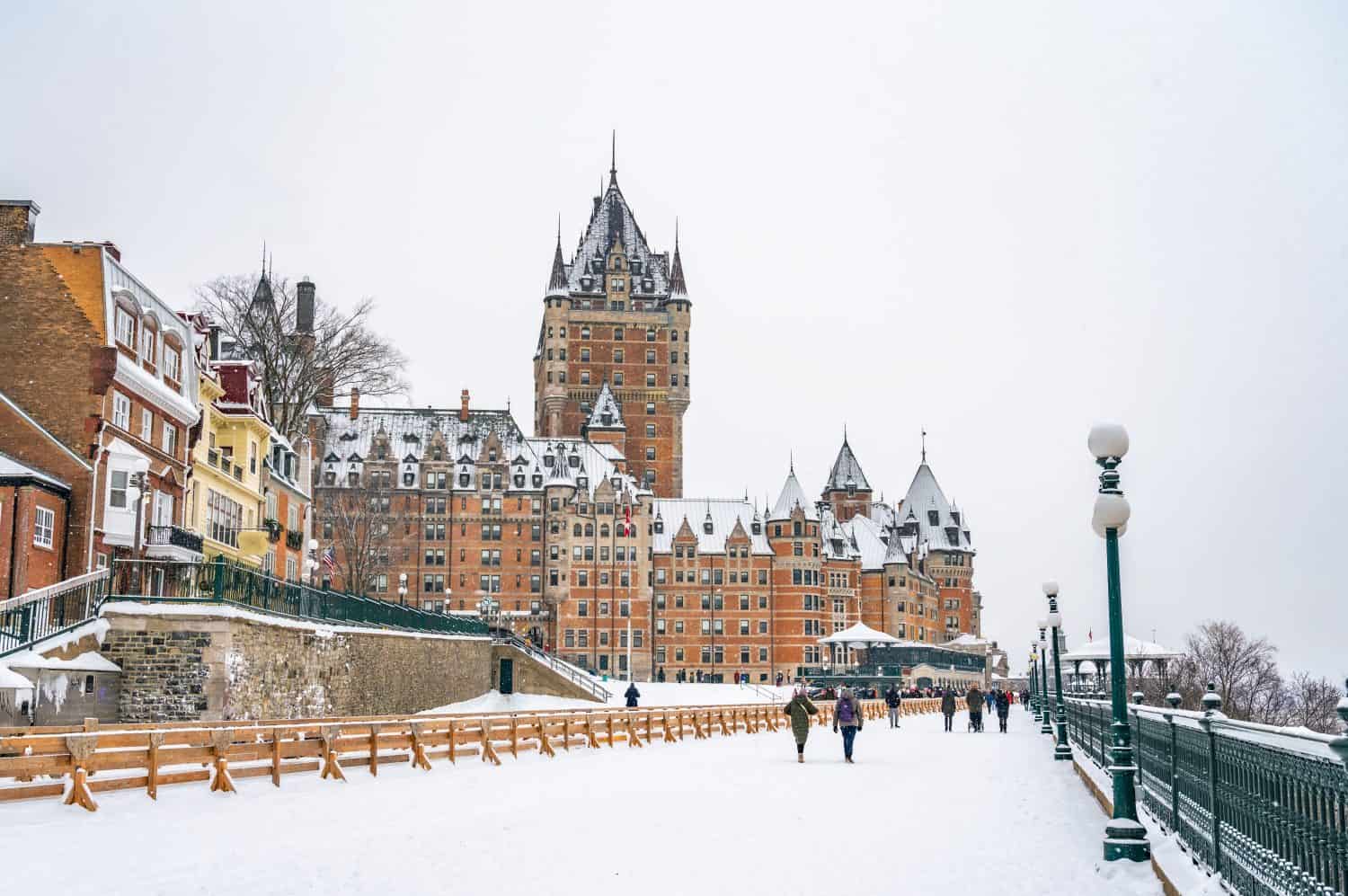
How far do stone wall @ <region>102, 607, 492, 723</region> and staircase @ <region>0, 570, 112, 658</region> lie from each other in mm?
1016

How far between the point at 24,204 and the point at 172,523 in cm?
1039

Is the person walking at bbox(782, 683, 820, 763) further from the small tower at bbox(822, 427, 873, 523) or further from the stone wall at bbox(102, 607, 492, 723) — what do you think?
the small tower at bbox(822, 427, 873, 523)

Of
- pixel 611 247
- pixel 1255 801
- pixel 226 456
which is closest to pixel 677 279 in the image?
pixel 611 247

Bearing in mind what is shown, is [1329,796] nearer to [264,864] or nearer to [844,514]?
[264,864]

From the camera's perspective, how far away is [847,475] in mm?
148000

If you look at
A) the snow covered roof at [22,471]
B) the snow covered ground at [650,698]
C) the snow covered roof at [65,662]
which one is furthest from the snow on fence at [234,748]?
the snow covered ground at [650,698]

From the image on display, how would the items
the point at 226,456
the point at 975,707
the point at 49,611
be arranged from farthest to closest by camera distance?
1. the point at 226,456
2. the point at 975,707
3. the point at 49,611

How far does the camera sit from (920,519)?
152 m

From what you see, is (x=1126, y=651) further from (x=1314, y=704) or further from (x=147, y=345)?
(x=1314, y=704)

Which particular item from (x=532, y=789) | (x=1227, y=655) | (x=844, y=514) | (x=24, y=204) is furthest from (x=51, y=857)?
(x=844, y=514)

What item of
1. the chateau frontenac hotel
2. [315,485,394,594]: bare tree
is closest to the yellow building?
[315,485,394,594]: bare tree

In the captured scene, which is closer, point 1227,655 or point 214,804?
point 214,804

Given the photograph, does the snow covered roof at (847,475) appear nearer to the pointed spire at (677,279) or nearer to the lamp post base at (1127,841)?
the pointed spire at (677,279)

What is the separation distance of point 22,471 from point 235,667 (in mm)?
7911
